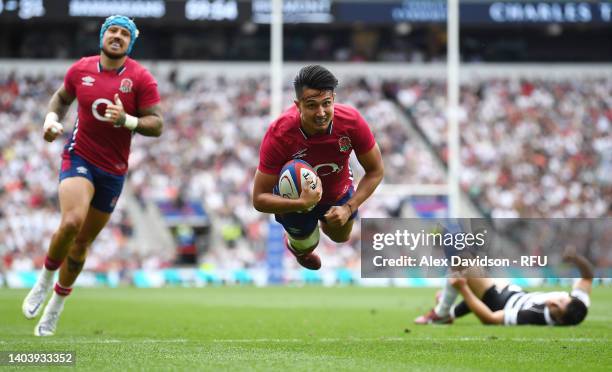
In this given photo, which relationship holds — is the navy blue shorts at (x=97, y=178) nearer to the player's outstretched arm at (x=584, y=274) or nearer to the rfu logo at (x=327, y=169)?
the rfu logo at (x=327, y=169)

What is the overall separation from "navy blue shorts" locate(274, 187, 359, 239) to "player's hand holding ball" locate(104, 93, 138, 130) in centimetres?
149

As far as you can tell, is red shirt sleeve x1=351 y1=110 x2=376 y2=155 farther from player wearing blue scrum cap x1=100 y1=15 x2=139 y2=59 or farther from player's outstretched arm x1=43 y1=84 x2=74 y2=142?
player's outstretched arm x1=43 y1=84 x2=74 y2=142

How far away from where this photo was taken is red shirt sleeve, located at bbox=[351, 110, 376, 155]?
6910 mm

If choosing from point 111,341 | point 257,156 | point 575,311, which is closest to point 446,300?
point 575,311

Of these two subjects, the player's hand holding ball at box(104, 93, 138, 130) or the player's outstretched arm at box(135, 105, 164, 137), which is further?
the player's outstretched arm at box(135, 105, 164, 137)

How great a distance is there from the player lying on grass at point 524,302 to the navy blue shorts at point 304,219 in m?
1.68

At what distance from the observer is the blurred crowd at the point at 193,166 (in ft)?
75.8

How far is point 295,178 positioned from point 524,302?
3.41 meters

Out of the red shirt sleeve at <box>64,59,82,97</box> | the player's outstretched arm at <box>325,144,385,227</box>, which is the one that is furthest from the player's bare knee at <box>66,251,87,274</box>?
the player's outstretched arm at <box>325,144,385,227</box>

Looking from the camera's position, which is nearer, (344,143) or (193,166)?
(344,143)

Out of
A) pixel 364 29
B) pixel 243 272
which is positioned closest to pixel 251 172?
pixel 243 272

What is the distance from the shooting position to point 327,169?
24.0ft

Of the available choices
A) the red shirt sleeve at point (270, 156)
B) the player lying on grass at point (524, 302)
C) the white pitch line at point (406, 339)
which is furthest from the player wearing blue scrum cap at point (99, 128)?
the player lying on grass at point (524, 302)

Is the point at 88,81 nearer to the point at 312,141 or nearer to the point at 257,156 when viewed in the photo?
the point at 312,141
